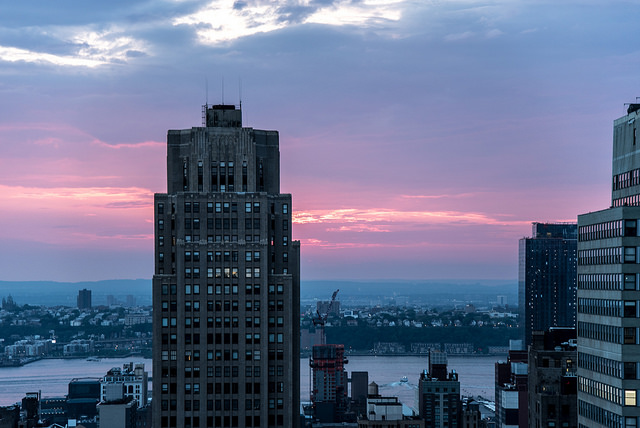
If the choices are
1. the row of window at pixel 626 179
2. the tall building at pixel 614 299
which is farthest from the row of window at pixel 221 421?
the row of window at pixel 626 179

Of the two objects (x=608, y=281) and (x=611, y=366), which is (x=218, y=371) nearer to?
(x=611, y=366)

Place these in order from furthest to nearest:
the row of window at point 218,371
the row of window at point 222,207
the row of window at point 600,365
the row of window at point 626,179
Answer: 1. the row of window at point 222,207
2. the row of window at point 218,371
3. the row of window at point 626,179
4. the row of window at point 600,365

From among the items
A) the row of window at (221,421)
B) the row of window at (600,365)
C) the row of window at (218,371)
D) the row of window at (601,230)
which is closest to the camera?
the row of window at (600,365)

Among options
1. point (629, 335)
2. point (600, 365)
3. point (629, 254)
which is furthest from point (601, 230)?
point (600, 365)

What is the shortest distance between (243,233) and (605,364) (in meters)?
37.1

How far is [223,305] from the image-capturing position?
93250mm

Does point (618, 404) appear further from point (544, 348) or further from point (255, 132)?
point (544, 348)

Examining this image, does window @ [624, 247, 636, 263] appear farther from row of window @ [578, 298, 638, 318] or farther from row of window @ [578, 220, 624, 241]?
row of window @ [578, 298, 638, 318]

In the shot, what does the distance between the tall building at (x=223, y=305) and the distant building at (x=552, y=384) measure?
103 ft

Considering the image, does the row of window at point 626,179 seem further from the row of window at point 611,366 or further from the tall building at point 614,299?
the row of window at point 611,366

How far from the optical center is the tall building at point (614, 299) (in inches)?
2499

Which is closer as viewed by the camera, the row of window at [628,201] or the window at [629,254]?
the window at [629,254]

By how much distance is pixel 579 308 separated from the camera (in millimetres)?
71438

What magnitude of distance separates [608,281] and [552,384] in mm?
54936
